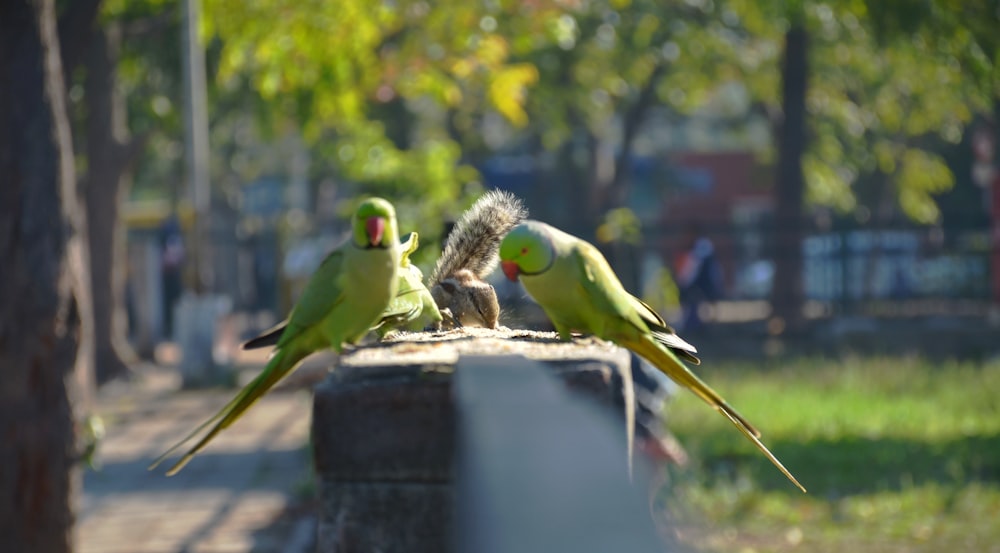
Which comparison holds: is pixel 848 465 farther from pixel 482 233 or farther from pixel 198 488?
pixel 482 233

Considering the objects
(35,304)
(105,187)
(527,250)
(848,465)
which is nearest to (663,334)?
(527,250)

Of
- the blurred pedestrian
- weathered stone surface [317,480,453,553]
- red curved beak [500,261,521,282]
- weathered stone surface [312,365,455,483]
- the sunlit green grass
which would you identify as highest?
red curved beak [500,261,521,282]

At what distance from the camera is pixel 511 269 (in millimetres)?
2498

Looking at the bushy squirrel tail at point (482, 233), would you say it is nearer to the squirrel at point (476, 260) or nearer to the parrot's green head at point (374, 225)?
the squirrel at point (476, 260)

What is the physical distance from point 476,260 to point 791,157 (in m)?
20.5

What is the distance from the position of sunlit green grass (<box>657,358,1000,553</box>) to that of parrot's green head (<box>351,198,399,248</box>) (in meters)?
6.01

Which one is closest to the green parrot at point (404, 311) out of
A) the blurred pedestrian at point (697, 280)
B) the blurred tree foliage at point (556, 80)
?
the blurred tree foliage at point (556, 80)

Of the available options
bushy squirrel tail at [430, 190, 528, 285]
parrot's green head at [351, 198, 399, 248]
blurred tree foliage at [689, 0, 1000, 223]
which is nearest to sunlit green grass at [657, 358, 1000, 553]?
blurred tree foliage at [689, 0, 1000, 223]

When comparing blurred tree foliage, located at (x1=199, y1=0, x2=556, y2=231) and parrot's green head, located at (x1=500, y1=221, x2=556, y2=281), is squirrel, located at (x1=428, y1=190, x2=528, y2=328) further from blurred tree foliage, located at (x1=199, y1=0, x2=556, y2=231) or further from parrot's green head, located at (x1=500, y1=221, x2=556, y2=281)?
blurred tree foliage, located at (x1=199, y1=0, x2=556, y2=231)

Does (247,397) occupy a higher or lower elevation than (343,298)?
lower

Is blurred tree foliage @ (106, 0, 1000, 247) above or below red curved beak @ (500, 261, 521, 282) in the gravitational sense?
above

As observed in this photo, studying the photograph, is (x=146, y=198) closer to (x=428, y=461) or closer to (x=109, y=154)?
(x=109, y=154)

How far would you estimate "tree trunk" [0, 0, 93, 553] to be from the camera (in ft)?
19.0

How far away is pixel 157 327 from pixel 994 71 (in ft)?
55.8
